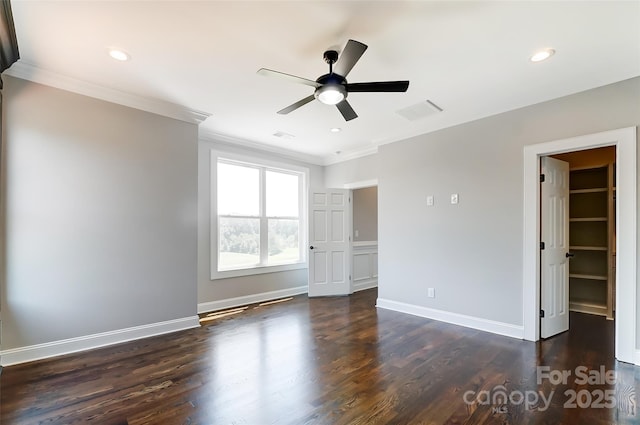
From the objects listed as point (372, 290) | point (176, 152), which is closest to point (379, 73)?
point (176, 152)

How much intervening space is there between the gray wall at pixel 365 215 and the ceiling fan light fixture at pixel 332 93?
3.95 metres

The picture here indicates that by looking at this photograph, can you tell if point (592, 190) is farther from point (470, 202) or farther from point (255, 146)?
point (255, 146)

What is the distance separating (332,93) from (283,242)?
3728 millimetres

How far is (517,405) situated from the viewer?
2.11 metres

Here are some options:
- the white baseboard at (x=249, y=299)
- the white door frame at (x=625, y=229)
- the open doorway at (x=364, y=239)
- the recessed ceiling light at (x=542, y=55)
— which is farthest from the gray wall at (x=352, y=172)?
the white door frame at (x=625, y=229)

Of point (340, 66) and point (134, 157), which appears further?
point (134, 157)

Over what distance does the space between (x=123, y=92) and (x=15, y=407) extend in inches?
114

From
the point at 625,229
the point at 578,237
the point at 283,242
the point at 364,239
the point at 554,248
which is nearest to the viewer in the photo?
the point at 625,229

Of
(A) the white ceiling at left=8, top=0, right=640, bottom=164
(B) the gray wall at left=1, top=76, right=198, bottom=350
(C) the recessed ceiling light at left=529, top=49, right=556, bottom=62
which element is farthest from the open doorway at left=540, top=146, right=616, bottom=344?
(B) the gray wall at left=1, top=76, right=198, bottom=350

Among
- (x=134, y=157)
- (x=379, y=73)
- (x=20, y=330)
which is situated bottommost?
(x=20, y=330)

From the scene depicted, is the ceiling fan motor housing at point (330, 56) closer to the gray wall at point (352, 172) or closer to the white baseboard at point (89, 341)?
the gray wall at point (352, 172)

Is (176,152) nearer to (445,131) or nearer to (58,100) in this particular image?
(58,100)

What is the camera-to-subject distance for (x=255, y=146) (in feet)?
16.8

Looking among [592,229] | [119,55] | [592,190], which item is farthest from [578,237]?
[119,55]
